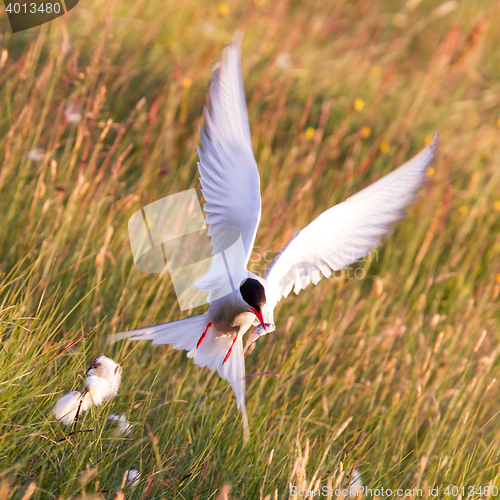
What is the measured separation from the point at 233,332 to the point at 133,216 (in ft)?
3.80

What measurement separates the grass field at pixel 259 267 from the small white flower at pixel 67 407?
0.16ft

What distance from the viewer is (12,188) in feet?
8.74

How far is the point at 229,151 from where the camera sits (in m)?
2.09

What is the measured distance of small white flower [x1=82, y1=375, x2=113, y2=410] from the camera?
5.04 feet

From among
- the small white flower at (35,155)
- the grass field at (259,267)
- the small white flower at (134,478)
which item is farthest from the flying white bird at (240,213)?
the small white flower at (35,155)

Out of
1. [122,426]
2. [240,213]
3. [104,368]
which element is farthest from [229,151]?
[122,426]

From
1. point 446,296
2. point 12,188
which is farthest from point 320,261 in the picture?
point 446,296

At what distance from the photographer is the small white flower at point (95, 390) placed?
1535mm

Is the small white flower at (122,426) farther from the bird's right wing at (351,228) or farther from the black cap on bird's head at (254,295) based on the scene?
the bird's right wing at (351,228)

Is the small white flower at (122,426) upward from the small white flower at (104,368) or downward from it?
downward

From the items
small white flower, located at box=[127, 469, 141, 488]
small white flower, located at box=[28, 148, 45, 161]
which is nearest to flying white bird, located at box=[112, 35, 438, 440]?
small white flower, located at box=[127, 469, 141, 488]

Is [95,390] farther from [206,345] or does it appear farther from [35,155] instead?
[35,155]

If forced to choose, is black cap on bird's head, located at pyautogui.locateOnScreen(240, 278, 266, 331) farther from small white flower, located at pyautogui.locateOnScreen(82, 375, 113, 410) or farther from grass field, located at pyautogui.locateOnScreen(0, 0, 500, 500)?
small white flower, located at pyautogui.locateOnScreen(82, 375, 113, 410)

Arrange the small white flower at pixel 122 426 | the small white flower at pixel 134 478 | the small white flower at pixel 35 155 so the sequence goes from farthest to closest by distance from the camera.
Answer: the small white flower at pixel 35 155 < the small white flower at pixel 122 426 < the small white flower at pixel 134 478
